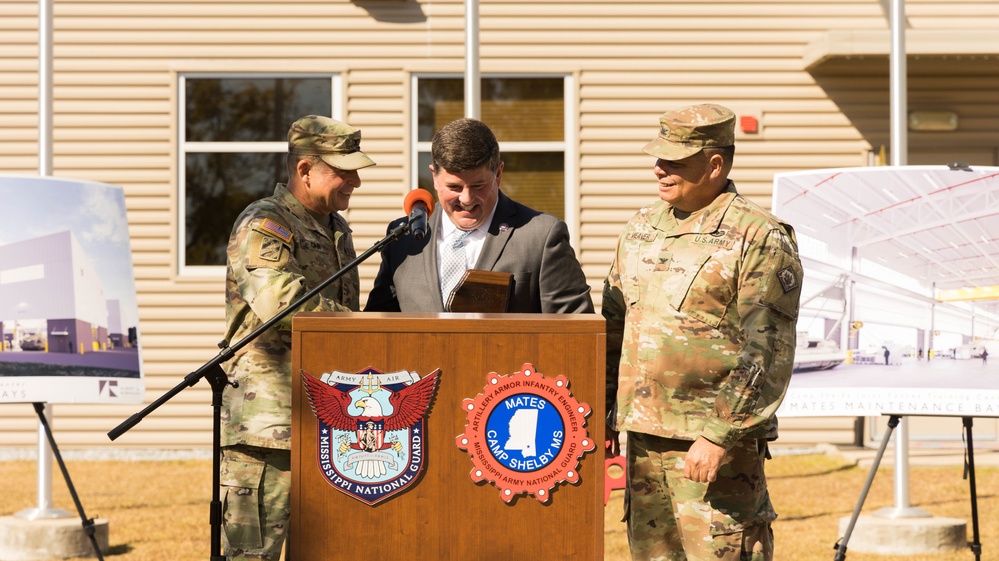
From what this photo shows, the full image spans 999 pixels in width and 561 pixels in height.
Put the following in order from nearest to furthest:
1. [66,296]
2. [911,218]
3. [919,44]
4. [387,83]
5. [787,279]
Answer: [787,279]
[911,218]
[66,296]
[919,44]
[387,83]

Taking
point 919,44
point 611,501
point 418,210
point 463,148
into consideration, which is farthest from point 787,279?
point 919,44

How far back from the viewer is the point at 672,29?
28.5 feet

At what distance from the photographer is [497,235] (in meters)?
3.16

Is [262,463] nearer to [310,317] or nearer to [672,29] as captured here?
[310,317]

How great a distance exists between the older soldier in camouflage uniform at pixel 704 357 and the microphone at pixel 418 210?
70 centimetres

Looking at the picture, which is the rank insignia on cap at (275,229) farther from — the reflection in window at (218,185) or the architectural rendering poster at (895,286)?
the reflection in window at (218,185)

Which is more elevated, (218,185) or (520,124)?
(520,124)

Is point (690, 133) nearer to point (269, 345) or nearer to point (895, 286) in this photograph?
point (269, 345)

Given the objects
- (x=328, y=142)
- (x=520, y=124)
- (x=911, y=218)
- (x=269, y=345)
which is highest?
(x=520, y=124)

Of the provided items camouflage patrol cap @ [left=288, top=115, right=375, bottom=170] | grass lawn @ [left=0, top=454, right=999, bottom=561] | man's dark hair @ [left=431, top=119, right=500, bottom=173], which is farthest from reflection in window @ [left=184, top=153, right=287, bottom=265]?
man's dark hair @ [left=431, top=119, right=500, bottom=173]

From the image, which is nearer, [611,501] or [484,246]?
[484,246]

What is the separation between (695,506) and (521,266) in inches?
32.4

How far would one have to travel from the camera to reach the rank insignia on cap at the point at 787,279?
303 centimetres

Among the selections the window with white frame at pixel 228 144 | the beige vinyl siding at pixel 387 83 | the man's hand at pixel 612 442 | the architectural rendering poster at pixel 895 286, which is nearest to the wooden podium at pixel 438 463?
Answer: the man's hand at pixel 612 442
